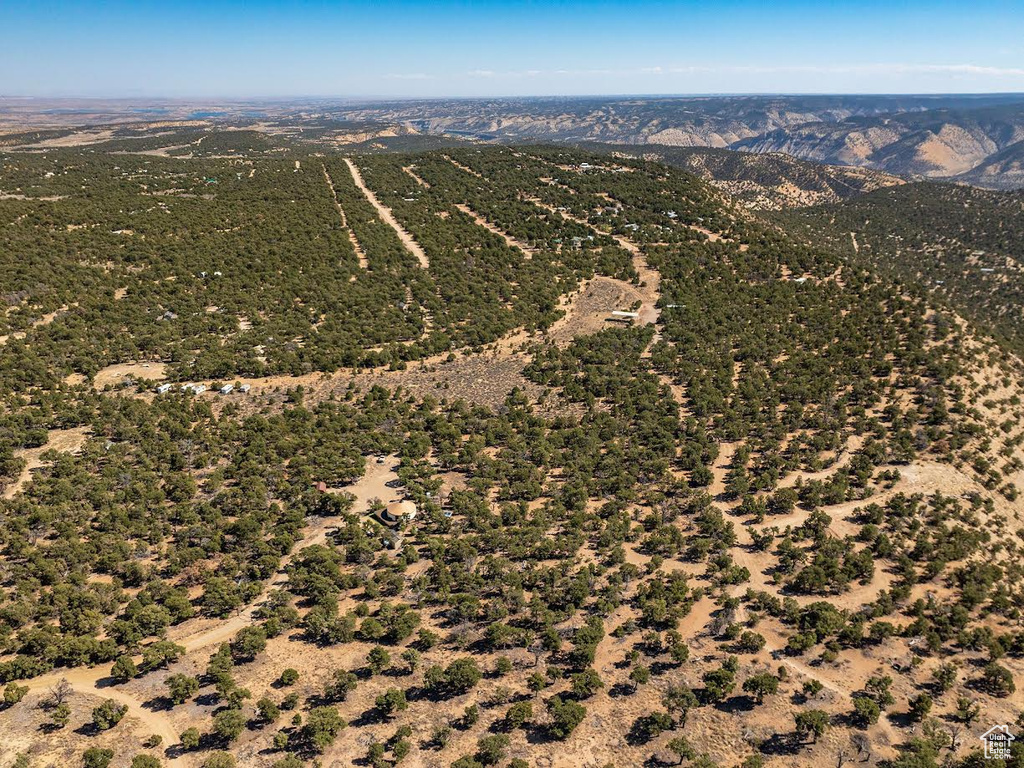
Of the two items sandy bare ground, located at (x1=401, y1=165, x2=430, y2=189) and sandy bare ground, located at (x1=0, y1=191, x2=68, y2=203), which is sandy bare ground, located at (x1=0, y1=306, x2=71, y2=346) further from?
sandy bare ground, located at (x1=401, y1=165, x2=430, y2=189)

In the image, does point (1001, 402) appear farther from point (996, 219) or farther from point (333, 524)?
point (996, 219)

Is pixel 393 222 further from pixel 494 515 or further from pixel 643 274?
pixel 494 515

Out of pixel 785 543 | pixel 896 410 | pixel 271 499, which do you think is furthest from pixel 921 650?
pixel 271 499

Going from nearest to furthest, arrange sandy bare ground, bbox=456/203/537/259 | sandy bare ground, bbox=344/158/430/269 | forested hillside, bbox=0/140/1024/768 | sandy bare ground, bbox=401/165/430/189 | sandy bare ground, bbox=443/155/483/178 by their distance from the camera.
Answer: forested hillside, bbox=0/140/1024/768 < sandy bare ground, bbox=344/158/430/269 < sandy bare ground, bbox=456/203/537/259 < sandy bare ground, bbox=401/165/430/189 < sandy bare ground, bbox=443/155/483/178

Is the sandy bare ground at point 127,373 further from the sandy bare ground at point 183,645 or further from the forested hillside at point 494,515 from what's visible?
the sandy bare ground at point 183,645

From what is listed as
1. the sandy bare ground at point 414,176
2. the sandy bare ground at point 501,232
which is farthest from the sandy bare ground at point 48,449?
the sandy bare ground at point 414,176

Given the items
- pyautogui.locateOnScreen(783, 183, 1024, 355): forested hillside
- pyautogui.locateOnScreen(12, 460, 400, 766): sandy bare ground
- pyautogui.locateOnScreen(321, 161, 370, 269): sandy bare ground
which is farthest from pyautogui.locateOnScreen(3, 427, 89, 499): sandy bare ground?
pyautogui.locateOnScreen(783, 183, 1024, 355): forested hillside
